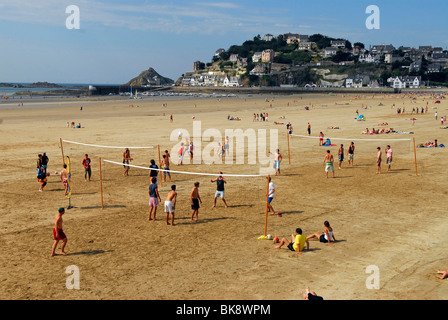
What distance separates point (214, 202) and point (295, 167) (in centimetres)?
837

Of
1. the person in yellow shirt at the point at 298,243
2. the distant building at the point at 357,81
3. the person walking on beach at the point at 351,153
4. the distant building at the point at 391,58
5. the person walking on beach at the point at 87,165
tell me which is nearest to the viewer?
the person in yellow shirt at the point at 298,243

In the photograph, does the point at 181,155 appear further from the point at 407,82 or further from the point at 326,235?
the point at 407,82

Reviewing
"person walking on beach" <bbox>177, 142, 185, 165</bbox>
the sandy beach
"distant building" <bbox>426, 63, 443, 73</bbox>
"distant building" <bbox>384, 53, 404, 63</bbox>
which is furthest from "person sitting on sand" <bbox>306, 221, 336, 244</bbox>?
"distant building" <bbox>384, 53, 404, 63</bbox>

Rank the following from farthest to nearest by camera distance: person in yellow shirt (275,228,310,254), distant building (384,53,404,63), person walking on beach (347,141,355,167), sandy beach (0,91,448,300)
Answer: distant building (384,53,404,63) → person walking on beach (347,141,355,167) → person in yellow shirt (275,228,310,254) → sandy beach (0,91,448,300)

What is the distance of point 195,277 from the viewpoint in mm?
9312

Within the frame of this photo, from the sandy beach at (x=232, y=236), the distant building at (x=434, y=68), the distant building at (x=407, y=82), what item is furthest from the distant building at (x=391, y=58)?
the sandy beach at (x=232, y=236)

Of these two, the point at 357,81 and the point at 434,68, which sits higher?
the point at 434,68

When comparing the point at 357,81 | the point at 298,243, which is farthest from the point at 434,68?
the point at 298,243

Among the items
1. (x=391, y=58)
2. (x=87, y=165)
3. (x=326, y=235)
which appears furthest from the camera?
(x=391, y=58)

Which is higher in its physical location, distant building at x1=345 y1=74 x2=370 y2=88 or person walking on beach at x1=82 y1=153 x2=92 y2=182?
distant building at x1=345 y1=74 x2=370 y2=88

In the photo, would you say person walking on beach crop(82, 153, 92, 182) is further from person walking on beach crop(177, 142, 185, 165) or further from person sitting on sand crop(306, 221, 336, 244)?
person sitting on sand crop(306, 221, 336, 244)

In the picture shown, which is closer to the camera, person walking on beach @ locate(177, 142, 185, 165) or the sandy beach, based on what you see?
the sandy beach

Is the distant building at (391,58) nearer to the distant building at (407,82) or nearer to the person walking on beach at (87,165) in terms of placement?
the distant building at (407,82)
